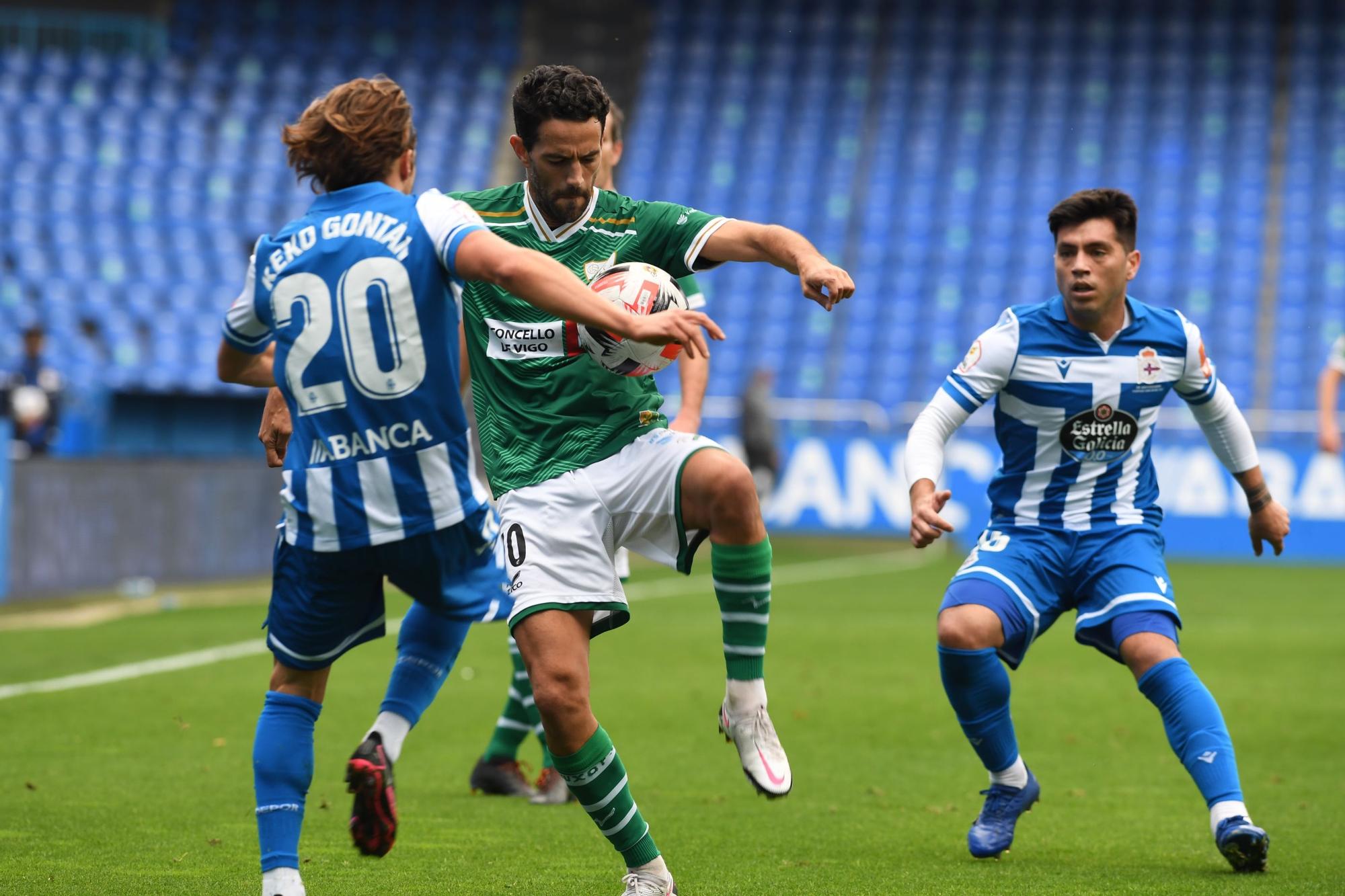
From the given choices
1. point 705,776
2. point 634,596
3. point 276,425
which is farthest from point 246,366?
point 634,596

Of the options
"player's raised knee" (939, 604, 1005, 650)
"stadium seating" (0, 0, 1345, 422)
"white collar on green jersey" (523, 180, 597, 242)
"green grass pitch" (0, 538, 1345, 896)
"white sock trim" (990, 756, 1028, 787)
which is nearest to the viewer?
"white collar on green jersey" (523, 180, 597, 242)

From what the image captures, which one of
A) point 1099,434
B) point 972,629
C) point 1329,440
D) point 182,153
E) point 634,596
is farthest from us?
point 182,153

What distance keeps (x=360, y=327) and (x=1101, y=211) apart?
2428 mm

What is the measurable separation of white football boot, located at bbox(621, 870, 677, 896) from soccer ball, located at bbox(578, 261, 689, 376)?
128cm

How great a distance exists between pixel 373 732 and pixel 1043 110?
2361cm

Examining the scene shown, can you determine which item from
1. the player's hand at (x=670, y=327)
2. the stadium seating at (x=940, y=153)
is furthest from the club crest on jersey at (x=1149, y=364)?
the stadium seating at (x=940, y=153)

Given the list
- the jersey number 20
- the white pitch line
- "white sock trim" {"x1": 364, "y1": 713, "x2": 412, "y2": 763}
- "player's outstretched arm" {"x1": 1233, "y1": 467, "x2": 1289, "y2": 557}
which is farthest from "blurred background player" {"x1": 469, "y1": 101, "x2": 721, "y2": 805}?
the jersey number 20

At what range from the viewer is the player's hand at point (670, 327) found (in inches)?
141

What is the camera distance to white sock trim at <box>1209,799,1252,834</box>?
4.70m

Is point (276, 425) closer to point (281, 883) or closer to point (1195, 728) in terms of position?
point (281, 883)

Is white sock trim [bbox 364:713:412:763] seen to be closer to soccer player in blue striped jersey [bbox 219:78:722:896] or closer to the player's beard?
soccer player in blue striped jersey [bbox 219:78:722:896]

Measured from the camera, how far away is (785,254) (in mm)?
4133

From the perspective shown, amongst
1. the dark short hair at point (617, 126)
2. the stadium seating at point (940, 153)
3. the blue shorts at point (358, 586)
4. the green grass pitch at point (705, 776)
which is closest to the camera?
the blue shorts at point (358, 586)

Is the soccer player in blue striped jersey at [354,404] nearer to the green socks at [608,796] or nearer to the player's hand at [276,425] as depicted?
the player's hand at [276,425]
